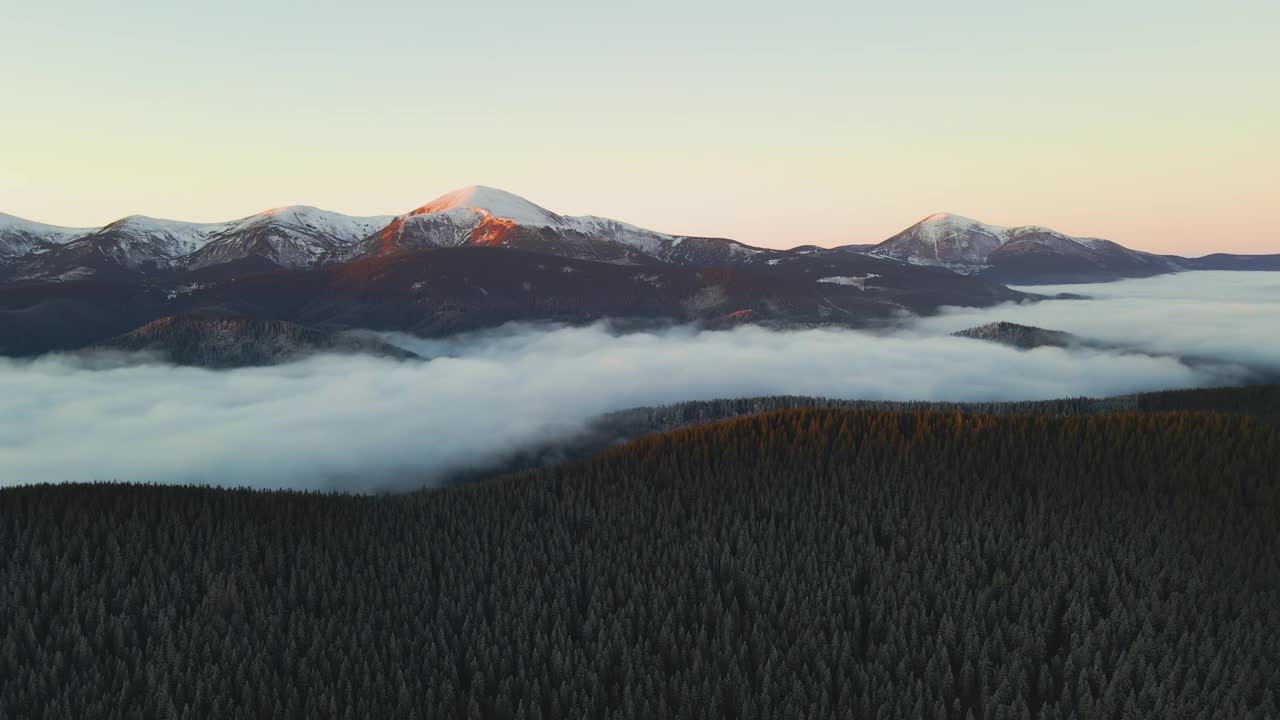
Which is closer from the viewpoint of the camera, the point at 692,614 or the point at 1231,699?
the point at 1231,699

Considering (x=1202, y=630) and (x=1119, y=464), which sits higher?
(x=1119, y=464)

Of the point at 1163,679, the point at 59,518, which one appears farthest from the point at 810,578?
the point at 59,518

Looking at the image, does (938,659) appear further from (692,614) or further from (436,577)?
(436,577)

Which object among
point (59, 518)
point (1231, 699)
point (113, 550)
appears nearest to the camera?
point (1231, 699)

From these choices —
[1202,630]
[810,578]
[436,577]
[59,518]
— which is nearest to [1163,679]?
[1202,630]

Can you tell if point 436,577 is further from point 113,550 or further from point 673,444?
point 673,444

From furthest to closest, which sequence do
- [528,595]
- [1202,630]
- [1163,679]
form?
[528,595], [1202,630], [1163,679]
